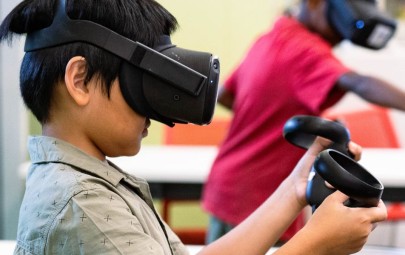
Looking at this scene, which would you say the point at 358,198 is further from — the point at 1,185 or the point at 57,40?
the point at 1,185

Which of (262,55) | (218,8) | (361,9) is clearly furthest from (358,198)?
(218,8)

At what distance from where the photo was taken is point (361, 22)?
168 centimetres

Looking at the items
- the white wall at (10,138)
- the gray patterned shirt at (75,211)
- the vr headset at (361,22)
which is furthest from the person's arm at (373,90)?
the white wall at (10,138)

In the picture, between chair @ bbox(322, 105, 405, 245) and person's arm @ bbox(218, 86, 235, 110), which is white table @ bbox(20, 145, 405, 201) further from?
person's arm @ bbox(218, 86, 235, 110)

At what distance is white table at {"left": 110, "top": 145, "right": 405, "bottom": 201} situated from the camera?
7.23 feet

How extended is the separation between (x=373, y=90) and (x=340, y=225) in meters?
0.83

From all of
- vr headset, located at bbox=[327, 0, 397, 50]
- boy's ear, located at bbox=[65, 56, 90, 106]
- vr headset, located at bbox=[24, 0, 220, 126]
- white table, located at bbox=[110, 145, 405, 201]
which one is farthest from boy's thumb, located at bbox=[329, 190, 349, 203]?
white table, located at bbox=[110, 145, 405, 201]

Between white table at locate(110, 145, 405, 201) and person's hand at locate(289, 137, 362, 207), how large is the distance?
3.73 feet

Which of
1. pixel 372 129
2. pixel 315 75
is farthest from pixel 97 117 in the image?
pixel 372 129

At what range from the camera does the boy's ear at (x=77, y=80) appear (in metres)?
0.76

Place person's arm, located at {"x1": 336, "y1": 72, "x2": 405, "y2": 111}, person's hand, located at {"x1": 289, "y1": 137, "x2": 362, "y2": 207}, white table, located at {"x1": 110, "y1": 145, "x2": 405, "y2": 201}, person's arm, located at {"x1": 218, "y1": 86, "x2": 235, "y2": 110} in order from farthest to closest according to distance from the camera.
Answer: white table, located at {"x1": 110, "y1": 145, "x2": 405, "y2": 201} → person's arm, located at {"x1": 218, "y1": 86, "x2": 235, "y2": 110} → person's arm, located at {"x1": 336, "y1": 72, "x2": 405, "y2": 111} → person's hand, located at {"x1": 289, "y1": 137, "x2": 362, "y2": 207}

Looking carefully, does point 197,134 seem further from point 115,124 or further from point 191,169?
point 115,124

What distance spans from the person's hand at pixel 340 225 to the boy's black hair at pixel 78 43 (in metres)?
0.30

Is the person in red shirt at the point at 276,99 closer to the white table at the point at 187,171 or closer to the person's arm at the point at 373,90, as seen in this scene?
the person's arm at the point at 373,90
